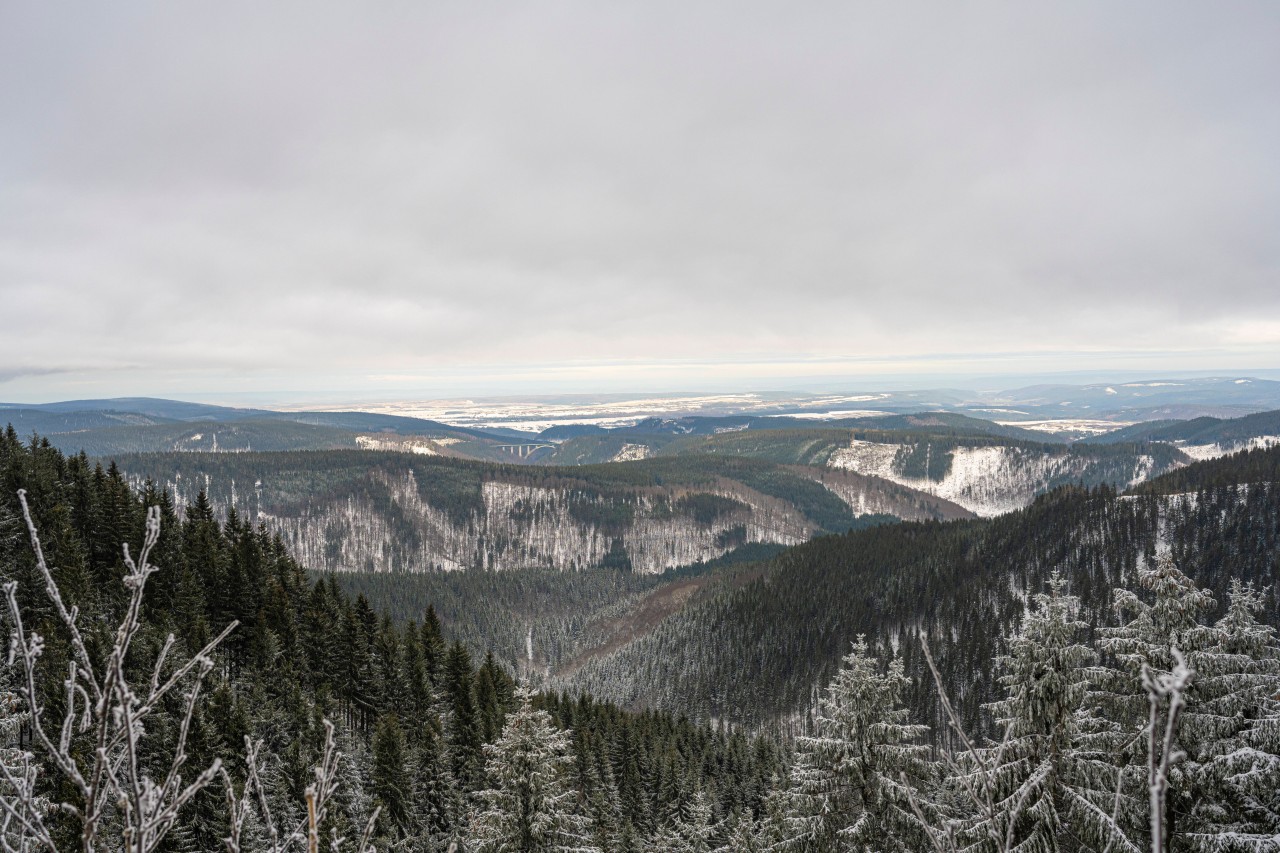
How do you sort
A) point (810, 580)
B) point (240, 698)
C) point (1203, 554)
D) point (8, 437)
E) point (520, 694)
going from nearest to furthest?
1. point (520, 694)
2. point (240, 698)
3. point (8, 437)
4. point (1203, 554)
5. point (810, 580)

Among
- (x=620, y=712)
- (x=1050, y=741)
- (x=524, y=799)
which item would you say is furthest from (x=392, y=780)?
(x=620, y=712)

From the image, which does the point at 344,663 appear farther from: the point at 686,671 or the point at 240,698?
the point at 686,671

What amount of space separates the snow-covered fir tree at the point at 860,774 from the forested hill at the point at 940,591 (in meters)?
102

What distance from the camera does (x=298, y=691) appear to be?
42531 mm

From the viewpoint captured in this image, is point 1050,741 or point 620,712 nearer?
point 1050,741

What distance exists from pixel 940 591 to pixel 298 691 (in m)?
131

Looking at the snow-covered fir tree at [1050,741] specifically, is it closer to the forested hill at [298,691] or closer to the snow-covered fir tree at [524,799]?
the snow-covered fir tree at [524,799]

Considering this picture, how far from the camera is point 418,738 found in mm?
45625

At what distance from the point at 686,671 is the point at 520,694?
122 meters

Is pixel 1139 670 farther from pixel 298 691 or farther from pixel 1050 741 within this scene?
pixel 298 691

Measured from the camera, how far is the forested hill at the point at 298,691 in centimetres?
3369

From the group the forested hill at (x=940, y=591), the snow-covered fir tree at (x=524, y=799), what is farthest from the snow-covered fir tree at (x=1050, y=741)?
the forested hill at (x=940, y=591)

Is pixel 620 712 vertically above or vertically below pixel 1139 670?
below

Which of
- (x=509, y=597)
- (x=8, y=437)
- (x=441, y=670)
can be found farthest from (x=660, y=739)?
(x=509, y=597)
